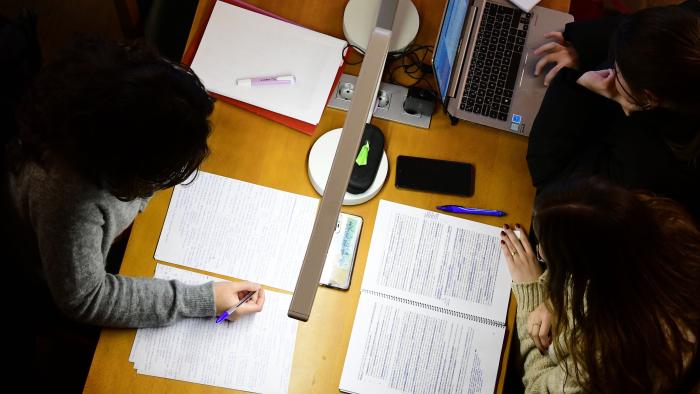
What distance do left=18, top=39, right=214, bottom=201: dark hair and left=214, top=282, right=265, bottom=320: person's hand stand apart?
1.11 ft

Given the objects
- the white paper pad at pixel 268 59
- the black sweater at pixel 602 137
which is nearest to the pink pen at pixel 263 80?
the white paper pad at pixel 268 59

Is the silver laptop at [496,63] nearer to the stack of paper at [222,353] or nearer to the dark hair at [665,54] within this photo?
the dark hair at [665,54]

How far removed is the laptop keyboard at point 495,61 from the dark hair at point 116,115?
718 millimetres

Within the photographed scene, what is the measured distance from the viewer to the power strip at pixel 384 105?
4.82 ft

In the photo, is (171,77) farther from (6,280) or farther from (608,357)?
(608,357)

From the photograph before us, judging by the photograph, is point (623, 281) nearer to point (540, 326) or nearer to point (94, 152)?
point (540, 326)

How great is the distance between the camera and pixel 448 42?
4.50ft

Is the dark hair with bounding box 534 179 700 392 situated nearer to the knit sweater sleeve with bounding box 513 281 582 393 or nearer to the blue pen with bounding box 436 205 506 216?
the knit sweater sleeve with bounding box 513 281 582 393

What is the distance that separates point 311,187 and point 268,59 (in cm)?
32

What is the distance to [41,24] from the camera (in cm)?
217

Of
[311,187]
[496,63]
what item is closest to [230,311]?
[311,187]

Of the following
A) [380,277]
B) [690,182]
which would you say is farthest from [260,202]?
[690,182]

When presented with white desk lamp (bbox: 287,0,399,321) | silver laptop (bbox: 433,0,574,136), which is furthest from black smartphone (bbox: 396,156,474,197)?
white desk lamp (bbox: 287,0,399,321)

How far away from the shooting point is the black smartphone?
4.68 ft
